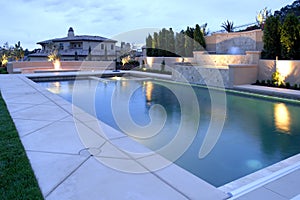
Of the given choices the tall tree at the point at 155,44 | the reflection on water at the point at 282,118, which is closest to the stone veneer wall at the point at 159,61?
the tall tree at the point at 155,44

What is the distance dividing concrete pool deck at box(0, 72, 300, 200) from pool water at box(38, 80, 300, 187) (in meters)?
0.68

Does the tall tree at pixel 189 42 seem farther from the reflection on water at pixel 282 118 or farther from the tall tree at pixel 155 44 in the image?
the reflection on water at pixel 282 118

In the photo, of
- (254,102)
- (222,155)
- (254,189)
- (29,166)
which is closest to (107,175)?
(29,166)

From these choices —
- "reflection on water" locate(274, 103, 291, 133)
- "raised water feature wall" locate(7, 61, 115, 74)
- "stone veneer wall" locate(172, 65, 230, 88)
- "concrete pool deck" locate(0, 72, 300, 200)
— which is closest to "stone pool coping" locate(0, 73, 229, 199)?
"concrete pool deck" locate(0, 72, 300, 200)

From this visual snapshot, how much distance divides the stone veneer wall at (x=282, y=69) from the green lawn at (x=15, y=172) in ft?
30.8

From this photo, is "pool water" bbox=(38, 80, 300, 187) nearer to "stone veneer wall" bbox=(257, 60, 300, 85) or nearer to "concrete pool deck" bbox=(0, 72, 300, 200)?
"concrete pool deck" bbox=(0, 72, 300, 200)

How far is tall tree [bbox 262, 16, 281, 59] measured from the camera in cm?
1073

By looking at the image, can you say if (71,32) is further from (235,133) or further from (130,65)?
(235,133)

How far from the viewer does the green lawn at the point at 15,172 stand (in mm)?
2316

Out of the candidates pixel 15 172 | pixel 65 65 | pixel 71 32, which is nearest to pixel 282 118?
pixel 15 172

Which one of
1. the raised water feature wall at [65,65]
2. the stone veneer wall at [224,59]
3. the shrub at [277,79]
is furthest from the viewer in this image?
the raised water feature wall at [65,65]

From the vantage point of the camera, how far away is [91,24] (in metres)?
31.6

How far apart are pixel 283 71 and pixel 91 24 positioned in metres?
26.0

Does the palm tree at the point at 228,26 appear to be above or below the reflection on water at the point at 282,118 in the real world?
above
